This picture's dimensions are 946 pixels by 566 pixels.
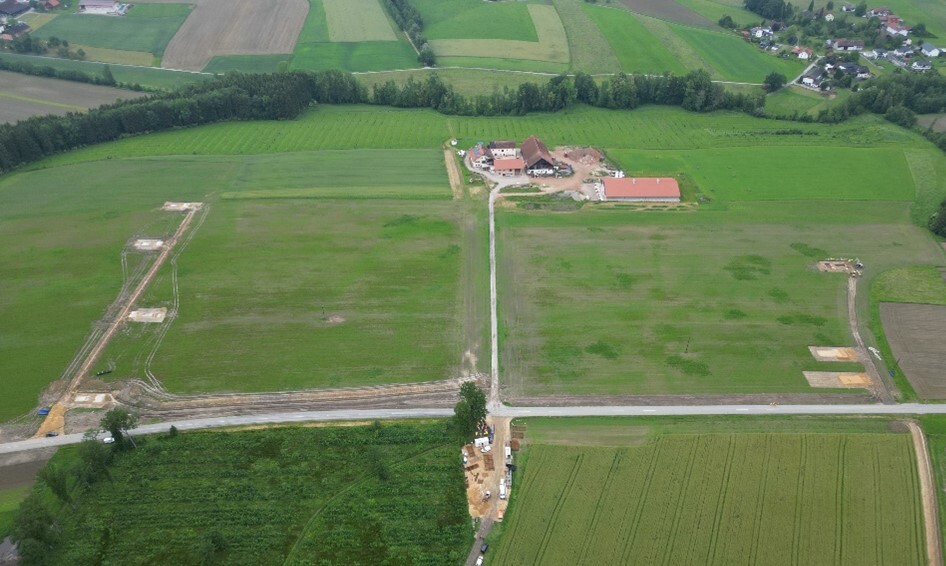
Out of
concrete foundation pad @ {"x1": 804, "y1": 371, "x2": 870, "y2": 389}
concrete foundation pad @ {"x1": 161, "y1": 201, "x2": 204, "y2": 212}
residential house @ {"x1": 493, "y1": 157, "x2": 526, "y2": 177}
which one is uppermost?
residential house @ {"x1": 493, "y1": 157, "x2": 526, "y2": 177}

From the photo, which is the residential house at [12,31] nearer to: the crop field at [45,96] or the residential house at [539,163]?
the crop field at [45,96]

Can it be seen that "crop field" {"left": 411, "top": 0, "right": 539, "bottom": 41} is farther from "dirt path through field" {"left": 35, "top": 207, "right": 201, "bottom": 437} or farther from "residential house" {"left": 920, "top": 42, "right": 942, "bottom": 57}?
"dirt path through field" {"left": 35, "top": 207, "right": 201, "bottom": 437}

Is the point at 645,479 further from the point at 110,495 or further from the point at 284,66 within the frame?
the point at 284,66

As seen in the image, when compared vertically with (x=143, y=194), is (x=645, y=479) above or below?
below

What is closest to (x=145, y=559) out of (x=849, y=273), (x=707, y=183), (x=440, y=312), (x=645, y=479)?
(x=440, y=312)

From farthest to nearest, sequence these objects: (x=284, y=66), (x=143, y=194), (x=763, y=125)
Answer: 1. (x=284, y=66)
2. (x=763, y=125)
3. (x=143, y=194)

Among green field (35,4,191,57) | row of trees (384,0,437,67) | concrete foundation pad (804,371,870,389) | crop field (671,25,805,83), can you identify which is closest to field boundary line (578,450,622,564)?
concrete foundation pad (804,371,870,389)
